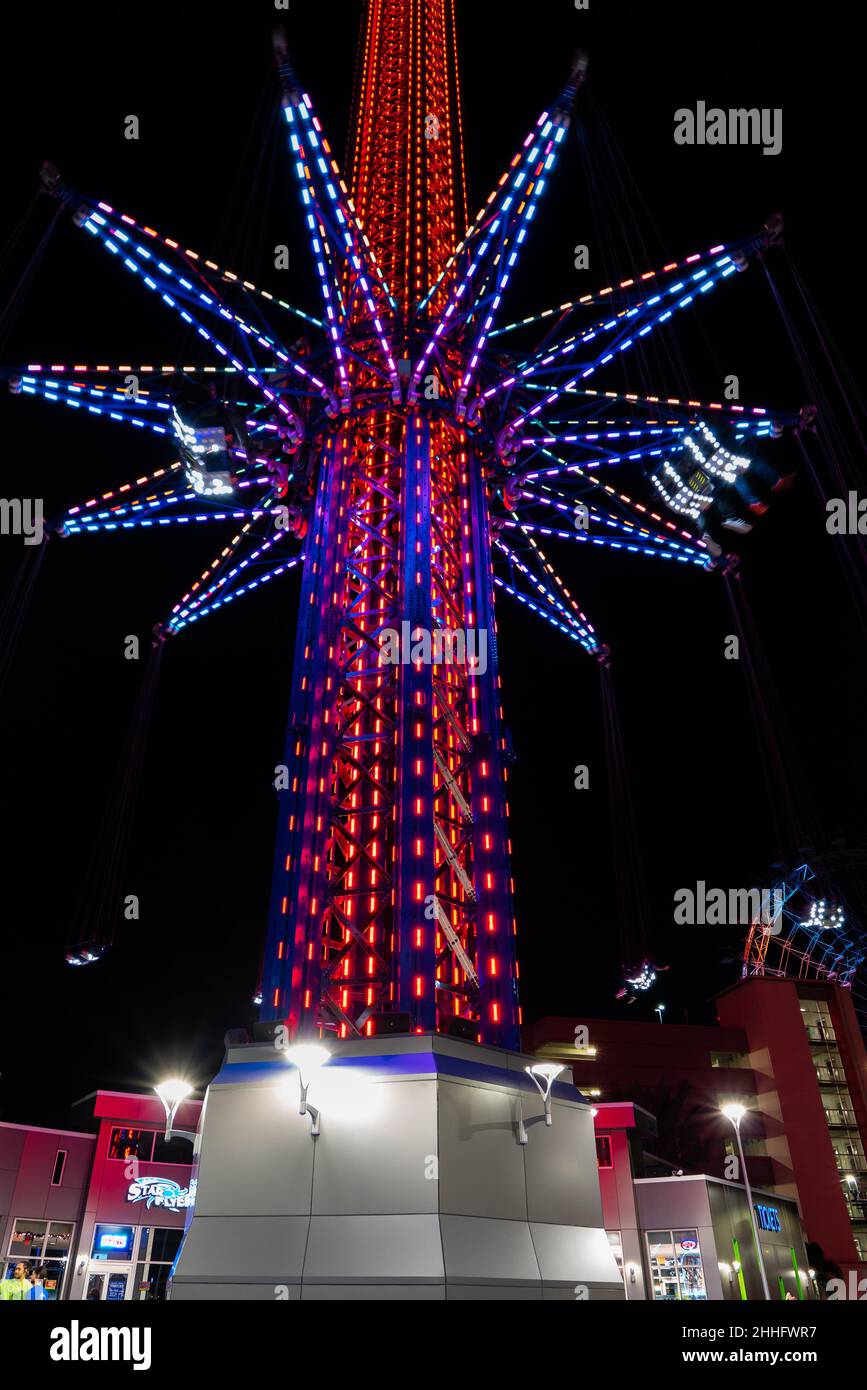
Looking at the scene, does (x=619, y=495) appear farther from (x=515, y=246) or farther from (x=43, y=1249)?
(x=43, y=1249)

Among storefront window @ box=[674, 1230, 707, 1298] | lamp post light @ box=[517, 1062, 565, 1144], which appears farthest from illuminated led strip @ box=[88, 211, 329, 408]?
storefront window @ box=[674, 1230, 707, 1298]

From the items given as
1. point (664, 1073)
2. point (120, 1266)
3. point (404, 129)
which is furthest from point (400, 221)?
point (664, 1073)

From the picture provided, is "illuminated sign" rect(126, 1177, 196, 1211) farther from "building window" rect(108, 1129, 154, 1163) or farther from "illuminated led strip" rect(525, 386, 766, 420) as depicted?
"illuminated led strip" rect(525, 386, 766, 420)

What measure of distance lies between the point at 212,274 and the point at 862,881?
3656cm

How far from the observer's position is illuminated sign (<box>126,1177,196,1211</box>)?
27047mm

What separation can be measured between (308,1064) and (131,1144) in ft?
69.4

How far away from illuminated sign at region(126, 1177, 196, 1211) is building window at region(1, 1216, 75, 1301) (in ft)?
6.66

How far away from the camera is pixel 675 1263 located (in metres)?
28.1

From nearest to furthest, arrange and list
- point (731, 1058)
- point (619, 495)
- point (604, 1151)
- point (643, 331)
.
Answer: point (643, 331)
point (619, 495)
point (604, 1151)
point (731, 1058)

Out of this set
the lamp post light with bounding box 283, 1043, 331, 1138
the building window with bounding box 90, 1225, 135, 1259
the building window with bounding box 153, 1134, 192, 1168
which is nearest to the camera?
the lamp post light with bounding box 283, 1043, 331, 1138

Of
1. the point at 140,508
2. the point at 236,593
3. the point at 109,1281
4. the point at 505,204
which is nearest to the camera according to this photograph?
the point at 505,204

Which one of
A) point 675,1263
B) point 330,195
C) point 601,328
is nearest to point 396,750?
point 601,328

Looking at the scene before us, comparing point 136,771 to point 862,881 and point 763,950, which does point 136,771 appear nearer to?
point 862,881

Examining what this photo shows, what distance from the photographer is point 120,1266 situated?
85.0 feet
